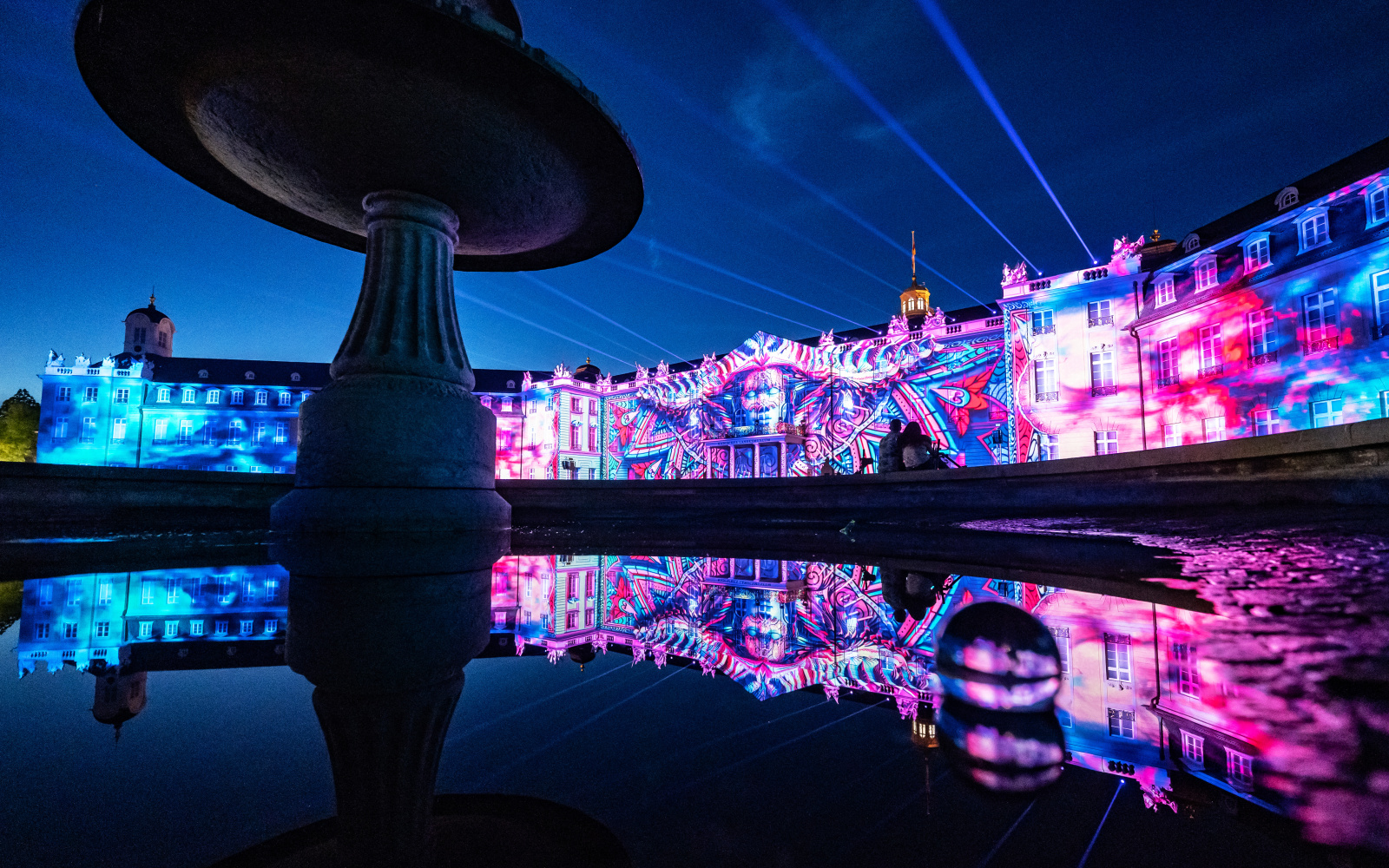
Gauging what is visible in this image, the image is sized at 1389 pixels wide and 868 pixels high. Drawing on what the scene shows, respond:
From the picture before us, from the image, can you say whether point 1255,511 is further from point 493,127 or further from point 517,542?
point 493,127

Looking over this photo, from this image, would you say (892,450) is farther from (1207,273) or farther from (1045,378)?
(1207,273)

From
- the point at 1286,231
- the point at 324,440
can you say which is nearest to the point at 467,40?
the point at 324,440

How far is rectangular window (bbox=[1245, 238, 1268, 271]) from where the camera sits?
17203 millimetres

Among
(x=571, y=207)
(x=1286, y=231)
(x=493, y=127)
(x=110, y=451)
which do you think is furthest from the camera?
(x=110, y=451)

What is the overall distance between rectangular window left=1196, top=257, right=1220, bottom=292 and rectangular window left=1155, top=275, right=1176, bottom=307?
2.25 ft

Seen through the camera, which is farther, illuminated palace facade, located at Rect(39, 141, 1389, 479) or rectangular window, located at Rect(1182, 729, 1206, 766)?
illuminated palace facade, located at Rect(39, 141, 1389, 479)

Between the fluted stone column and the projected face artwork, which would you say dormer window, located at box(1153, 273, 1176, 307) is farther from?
the fluted stone column

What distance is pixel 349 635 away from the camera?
2277 mm

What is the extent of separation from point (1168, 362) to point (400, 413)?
22333mm

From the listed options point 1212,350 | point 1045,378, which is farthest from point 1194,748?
point 1045,378

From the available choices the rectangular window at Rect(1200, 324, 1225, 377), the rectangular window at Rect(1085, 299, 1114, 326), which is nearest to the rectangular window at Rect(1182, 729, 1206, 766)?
the rectangular window at Rect(1200, 324, 1225, 377)

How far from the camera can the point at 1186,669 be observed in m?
1.70

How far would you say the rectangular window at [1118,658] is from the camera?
67.2 inches

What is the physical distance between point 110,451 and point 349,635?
2196 inches
